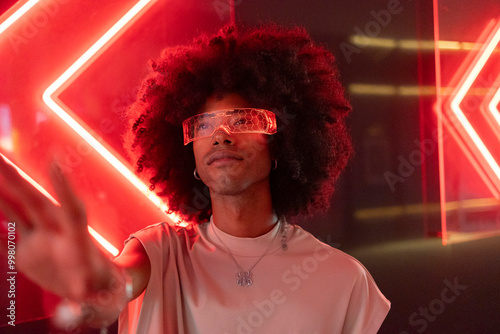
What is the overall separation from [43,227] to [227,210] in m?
0.77

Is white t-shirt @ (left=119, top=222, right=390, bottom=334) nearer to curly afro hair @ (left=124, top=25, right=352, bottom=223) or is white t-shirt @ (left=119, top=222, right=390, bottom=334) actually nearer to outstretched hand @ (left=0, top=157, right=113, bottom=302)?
curly afro hair @ (left=124, top=25, right=352, bottom=223)

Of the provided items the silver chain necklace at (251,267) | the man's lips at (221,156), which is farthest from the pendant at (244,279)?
the man's lips at (221,156)

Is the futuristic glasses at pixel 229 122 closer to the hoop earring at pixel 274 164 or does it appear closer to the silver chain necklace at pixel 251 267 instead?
the hoop earring at pixel 274 164

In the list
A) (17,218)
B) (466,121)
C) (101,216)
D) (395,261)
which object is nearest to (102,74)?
(101,216)

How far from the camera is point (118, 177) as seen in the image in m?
2.13

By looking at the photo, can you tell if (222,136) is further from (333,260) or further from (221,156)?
(333,260)

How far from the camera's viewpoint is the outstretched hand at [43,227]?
3.45ft

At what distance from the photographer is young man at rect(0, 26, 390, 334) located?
44.4 inches

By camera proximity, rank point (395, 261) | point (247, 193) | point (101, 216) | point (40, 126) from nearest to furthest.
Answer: point (247, 193) → point (40, 126) → point (101, 216) → point (395, 261)

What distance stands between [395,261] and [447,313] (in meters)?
0.53

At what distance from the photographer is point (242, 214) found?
5.70 feet

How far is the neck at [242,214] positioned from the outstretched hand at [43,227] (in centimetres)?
70

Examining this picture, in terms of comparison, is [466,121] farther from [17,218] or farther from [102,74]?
[17,218]

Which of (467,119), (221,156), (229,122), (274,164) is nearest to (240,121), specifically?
(229,122)
